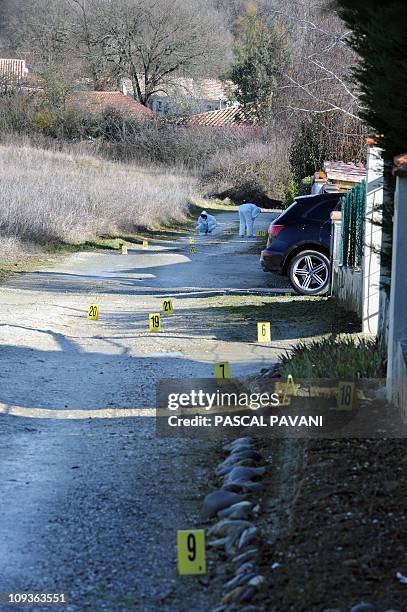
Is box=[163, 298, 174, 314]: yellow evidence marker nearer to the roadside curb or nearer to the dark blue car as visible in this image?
the dark blue car

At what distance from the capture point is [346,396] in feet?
24.3

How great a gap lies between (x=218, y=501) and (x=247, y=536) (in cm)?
67

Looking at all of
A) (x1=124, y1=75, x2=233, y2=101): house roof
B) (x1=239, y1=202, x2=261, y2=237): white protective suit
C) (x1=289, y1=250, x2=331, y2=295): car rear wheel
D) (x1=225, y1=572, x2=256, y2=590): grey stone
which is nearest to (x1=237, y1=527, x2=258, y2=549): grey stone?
(x1=225, y1=572, x2=256, y2=590): grey stone

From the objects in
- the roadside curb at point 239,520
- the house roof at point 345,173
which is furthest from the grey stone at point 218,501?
the house roof at point 345,173

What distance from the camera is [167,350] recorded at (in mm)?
11953

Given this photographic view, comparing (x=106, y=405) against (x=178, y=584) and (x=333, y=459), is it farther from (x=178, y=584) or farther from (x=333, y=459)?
(x=178, y=584)

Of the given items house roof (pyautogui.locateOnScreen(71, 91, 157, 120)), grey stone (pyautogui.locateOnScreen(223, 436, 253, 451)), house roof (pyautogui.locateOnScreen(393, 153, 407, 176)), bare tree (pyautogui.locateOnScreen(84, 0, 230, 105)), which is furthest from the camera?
bare tree (pyautogui.locateOnScreen(84, 0, 230, 105))

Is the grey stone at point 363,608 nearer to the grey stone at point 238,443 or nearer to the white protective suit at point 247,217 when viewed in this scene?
the grey stone at point 238,443

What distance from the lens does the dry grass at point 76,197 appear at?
28625 mm

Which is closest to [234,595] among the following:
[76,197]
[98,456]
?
[98,456]

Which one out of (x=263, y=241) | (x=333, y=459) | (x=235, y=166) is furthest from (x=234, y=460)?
(x=235, y=166)

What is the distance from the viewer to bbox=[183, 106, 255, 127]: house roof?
7319cm

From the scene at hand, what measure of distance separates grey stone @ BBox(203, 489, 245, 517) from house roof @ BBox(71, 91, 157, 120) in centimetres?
6160

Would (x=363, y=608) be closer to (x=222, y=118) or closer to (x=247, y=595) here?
(x=247, y=595)
